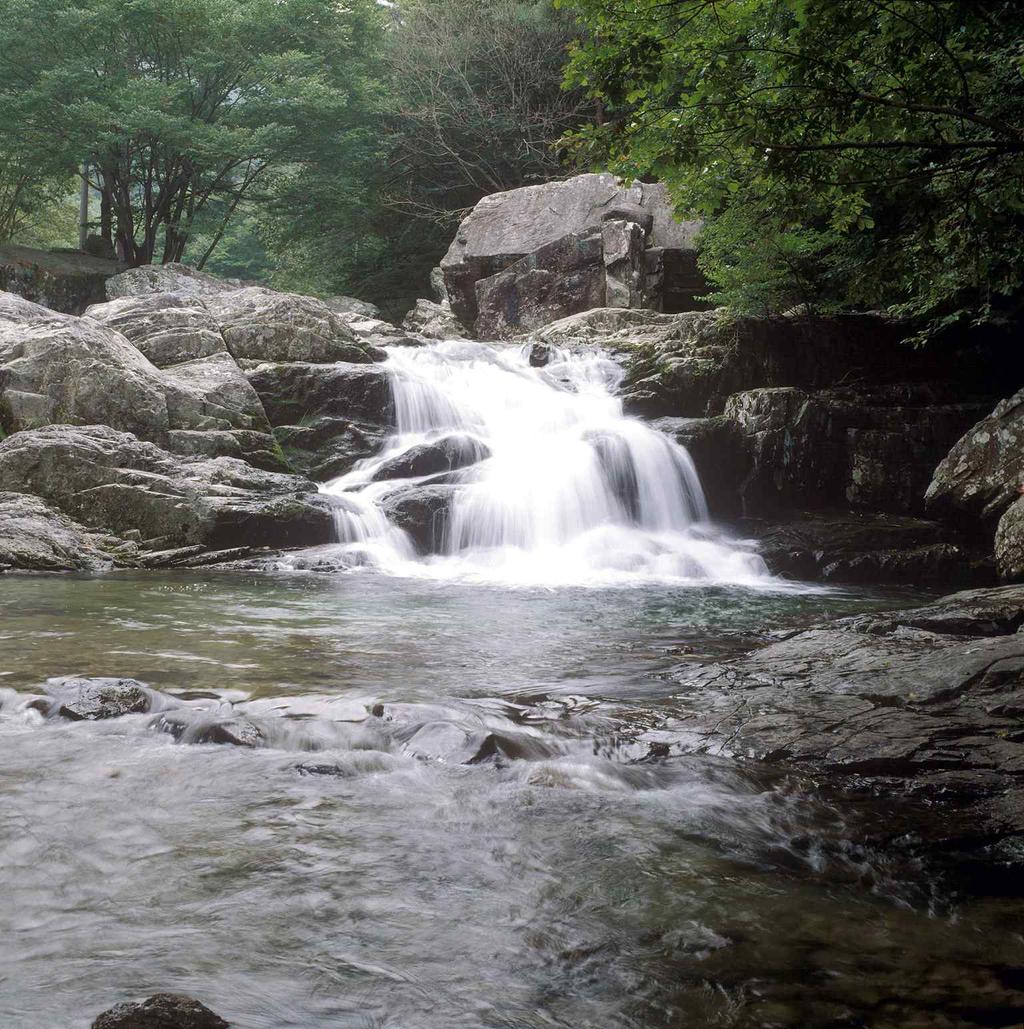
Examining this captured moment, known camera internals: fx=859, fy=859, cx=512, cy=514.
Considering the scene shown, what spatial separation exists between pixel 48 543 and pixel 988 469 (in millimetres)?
11270

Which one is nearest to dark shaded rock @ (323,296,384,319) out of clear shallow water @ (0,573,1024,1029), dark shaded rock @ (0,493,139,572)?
dark shaded rock @ (0,493,139,572)

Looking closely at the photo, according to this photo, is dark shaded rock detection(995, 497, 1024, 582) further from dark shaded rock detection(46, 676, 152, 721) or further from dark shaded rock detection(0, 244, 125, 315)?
dark shaded rock detection(0, 244, 125, 315)

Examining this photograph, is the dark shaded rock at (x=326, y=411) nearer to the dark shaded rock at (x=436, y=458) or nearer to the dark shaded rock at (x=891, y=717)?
the dark shaded rock at (x=436, y=458)

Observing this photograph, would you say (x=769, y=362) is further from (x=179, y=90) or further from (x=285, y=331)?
(x=179, y=90)

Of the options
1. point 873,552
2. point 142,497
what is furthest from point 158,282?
point 873,552

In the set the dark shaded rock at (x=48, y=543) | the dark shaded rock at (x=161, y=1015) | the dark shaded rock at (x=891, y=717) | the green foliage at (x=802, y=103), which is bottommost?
the dark shaded rock at (x=161, y=1015)

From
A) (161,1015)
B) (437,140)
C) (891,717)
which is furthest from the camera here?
(437,140)

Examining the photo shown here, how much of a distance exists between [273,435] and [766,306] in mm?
8480

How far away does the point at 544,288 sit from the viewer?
68.1ft

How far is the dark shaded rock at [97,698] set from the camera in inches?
179

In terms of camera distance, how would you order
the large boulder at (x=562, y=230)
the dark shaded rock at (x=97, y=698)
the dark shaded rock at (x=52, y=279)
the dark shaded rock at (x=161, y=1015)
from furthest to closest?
the dark shaded rock at (x=52, y=279)
the large boulder at (x=562, y=230)
the dark shaded rock at (x=97, y=698)
the dark shaded rock at (x=161, y=1015)

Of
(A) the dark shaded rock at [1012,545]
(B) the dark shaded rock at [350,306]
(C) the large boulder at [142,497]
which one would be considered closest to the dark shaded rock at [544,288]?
(B) the dark shaded rock at [350,306]

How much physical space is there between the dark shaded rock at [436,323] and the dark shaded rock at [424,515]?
9.33 meters

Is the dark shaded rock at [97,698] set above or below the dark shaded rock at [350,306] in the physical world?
below
